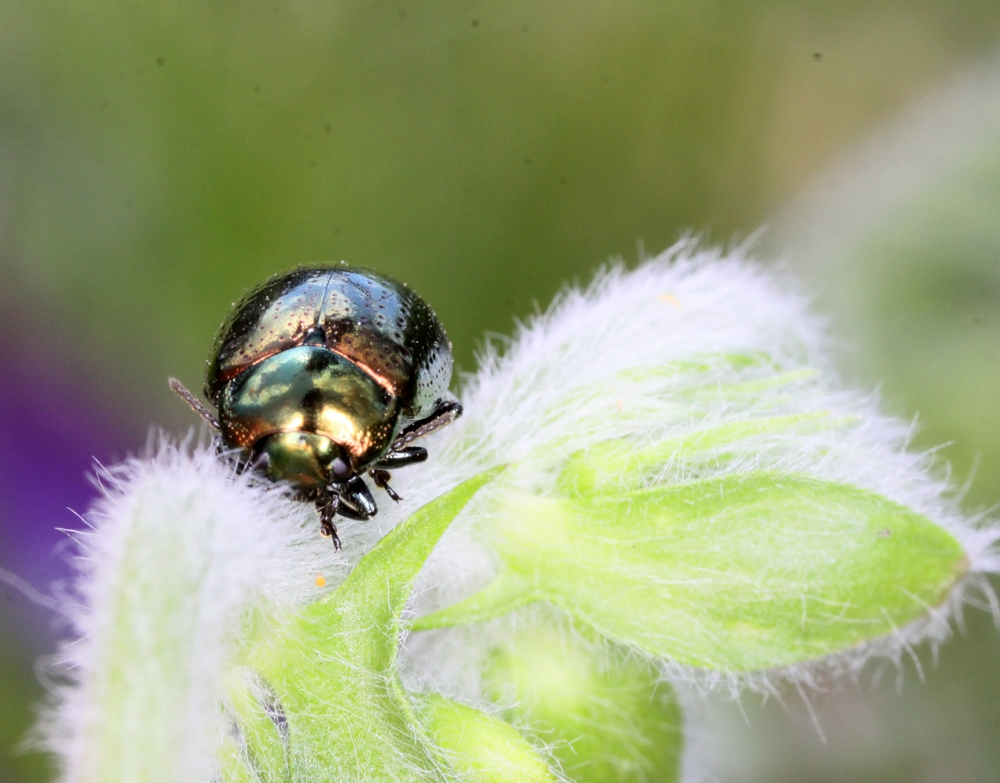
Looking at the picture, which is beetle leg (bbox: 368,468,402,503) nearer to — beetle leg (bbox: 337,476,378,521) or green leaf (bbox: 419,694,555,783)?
beetle leg (bbox: 337,476,378,521)

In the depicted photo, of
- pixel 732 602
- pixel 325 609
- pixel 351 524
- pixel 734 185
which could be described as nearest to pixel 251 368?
pixel 351 524

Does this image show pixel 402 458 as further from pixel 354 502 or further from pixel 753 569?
pixel 753 569

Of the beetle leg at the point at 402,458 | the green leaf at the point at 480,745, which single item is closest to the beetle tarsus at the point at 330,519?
the beetle leg at the point at 402,458

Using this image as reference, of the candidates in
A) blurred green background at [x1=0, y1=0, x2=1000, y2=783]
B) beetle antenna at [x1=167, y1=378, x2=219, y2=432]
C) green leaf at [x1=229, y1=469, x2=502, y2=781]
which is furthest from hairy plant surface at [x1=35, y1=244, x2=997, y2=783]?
blurred green background at [x1=0, y1=0, x2=1000, y2=783]

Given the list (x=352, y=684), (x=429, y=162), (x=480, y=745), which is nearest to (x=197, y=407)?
(x=352, y=684)

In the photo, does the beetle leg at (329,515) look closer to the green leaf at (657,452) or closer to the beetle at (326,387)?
the beetle at (326,387)

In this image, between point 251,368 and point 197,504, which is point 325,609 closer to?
point 197,504
